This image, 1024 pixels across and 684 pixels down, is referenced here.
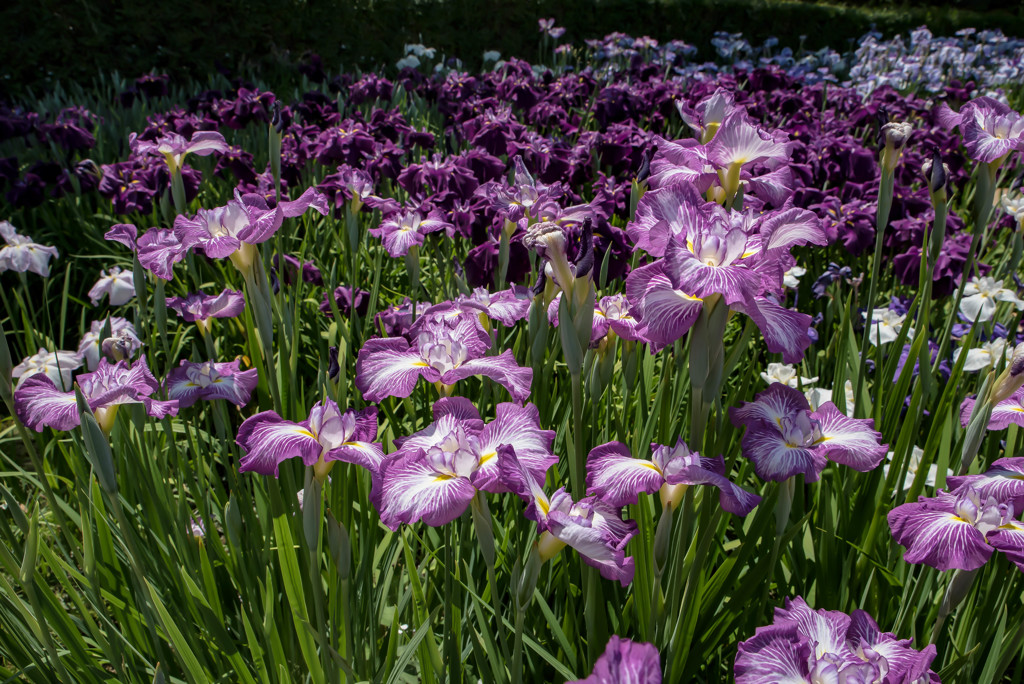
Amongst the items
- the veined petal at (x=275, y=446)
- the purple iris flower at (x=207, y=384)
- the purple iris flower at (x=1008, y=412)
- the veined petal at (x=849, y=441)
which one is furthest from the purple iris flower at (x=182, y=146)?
the purple iris flower at (x=1008, y=412)

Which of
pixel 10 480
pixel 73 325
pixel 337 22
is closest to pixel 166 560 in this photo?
pixel 10 480

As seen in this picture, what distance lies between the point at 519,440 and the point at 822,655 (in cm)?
61

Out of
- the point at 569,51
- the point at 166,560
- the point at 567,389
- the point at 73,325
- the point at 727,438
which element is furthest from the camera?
the point at 569,51

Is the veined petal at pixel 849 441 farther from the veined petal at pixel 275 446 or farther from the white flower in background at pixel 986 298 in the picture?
the white flower in background at pixel 986 298

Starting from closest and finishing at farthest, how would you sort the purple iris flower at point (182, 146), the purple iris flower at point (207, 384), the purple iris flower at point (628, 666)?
the purple iris flower at point (628, 666)
the purple iris flower at point (207, 384)
the purple iris flower at point (182, 146)

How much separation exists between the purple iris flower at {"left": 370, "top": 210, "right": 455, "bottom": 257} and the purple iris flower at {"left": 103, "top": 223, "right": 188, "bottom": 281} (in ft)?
2.85

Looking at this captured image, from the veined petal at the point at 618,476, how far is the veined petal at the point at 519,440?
3.2 inches

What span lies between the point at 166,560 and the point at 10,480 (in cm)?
155

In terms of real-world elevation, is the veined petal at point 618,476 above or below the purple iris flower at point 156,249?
below

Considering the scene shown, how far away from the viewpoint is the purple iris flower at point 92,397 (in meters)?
1.44

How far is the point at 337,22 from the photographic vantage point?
11273 millimetres

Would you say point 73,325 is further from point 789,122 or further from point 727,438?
point 789,122

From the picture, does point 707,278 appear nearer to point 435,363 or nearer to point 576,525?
point 576,525

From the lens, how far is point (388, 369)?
1.49 meters
